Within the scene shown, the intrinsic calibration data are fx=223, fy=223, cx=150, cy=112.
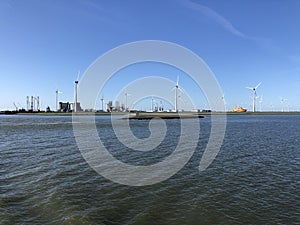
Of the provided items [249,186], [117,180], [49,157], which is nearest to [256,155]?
[249,186]

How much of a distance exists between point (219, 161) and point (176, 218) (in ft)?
42.6

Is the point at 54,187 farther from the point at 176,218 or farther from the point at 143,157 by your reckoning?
the point at 143,157

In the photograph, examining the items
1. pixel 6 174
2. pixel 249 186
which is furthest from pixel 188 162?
pixel 6 174

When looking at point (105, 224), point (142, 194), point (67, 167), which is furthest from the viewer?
point (67, 167)

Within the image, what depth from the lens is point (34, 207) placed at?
11.2m

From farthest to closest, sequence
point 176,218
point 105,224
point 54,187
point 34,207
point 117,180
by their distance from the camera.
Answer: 1. point 117,180
2. point 54,187
3. point 34,207
4. point 176,218
5. point 105,224

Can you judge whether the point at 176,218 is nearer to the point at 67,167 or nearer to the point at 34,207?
the point at 34,207

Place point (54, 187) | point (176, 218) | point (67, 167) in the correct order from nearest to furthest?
point (176, 218) → point (54, 187) → point (67, 167)

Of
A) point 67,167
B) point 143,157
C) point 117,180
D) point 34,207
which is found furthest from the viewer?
point 143,157

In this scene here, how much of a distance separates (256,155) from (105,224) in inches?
826

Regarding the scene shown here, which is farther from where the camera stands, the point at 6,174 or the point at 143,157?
the point at 143,157

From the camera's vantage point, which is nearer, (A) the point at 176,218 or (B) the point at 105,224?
(B) the point at 105,224

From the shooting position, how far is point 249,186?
48.6ft

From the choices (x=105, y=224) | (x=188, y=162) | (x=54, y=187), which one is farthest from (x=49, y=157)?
(x=105, y=224)
